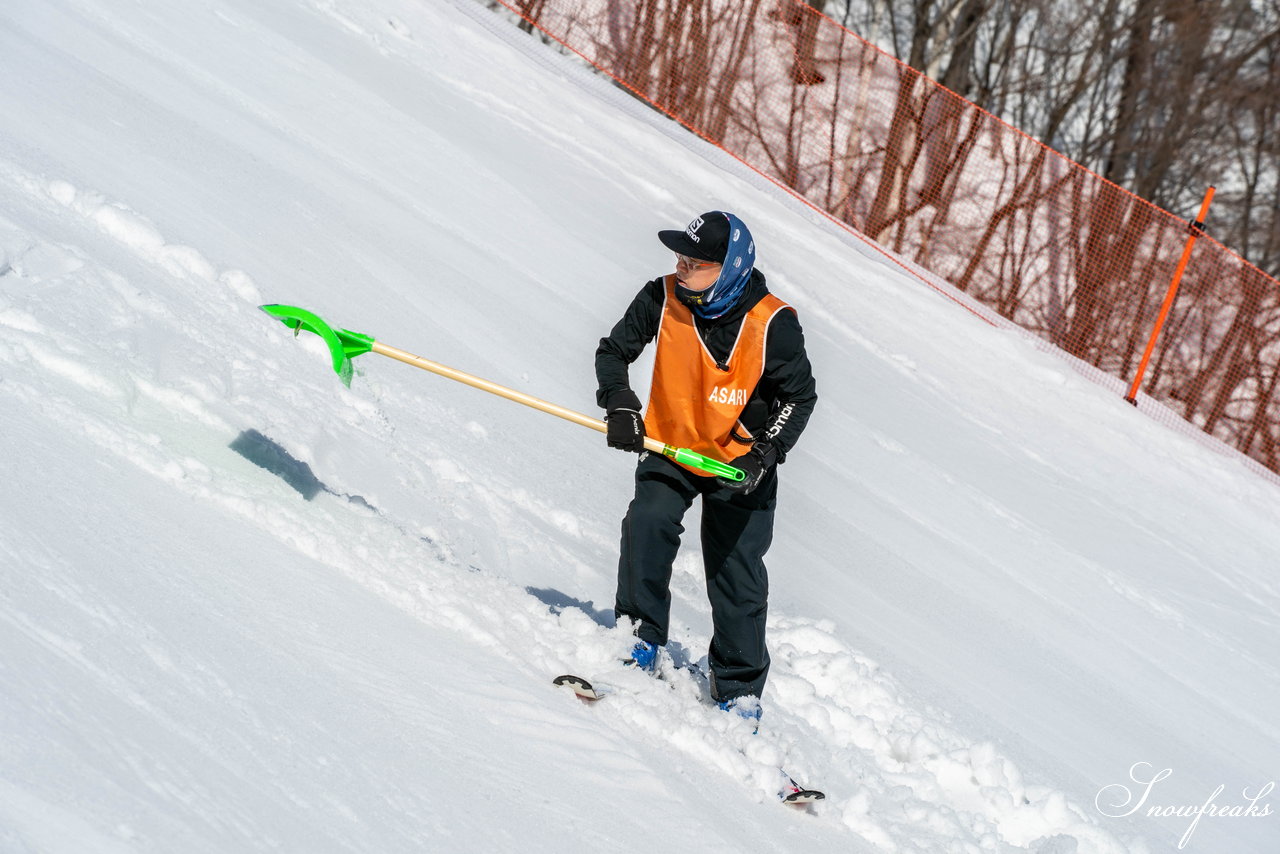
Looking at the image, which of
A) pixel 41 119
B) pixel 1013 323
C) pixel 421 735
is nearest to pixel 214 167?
pixel 41 119

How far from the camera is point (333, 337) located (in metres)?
3.89

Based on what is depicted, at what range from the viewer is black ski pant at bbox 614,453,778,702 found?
3.58m

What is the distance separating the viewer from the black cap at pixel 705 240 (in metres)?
3.30

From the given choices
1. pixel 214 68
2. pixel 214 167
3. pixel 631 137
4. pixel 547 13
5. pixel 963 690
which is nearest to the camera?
pixel 963 690

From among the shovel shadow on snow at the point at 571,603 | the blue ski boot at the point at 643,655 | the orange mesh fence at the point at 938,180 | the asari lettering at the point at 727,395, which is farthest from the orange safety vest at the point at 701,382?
the orange mesh fence at the point at 938,180

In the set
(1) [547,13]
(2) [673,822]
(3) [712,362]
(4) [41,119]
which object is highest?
(1) [547,13]

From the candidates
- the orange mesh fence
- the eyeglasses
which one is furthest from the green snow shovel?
the orange mesh fence

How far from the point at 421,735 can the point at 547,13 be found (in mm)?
9202

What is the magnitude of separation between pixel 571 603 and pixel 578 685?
3.02ft

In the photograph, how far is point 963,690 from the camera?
188 inches

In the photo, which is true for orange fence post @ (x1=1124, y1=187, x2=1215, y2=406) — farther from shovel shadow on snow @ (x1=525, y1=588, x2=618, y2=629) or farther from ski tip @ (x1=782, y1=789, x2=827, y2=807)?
ski tip @ (x1=782, y1=789, x2=827, y2=807)

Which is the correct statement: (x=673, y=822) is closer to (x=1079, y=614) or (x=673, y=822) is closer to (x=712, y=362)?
(x=712, y=362)

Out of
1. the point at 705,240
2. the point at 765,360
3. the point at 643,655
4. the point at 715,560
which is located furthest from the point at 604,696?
the point at 705,240

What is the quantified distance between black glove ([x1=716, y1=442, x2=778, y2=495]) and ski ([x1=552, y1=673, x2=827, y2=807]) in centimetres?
69
